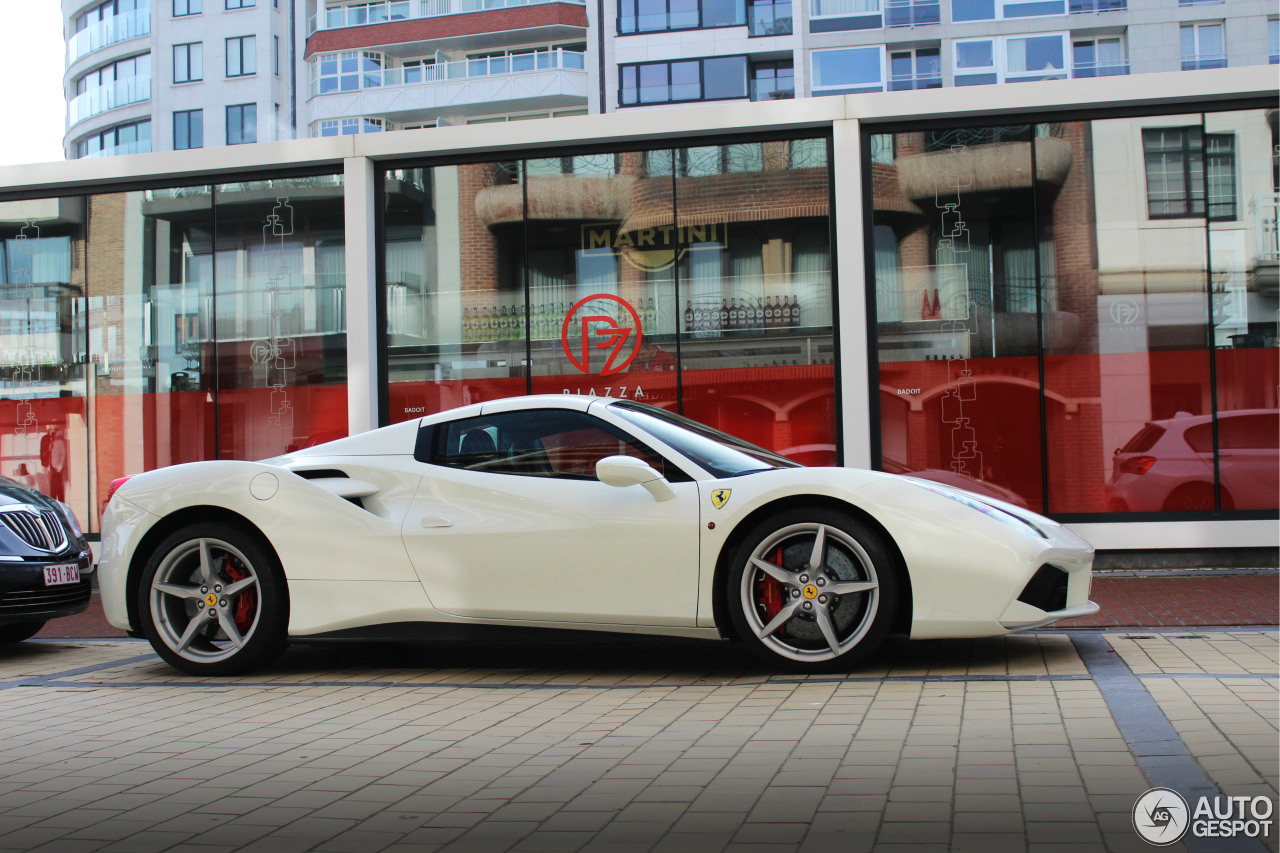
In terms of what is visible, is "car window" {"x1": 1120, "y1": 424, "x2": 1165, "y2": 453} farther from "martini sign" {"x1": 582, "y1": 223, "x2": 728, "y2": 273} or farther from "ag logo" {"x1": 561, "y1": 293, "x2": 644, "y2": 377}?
"ag logo" {"x1": 561, "y1": 293, "x2": 644, "y2": 377}

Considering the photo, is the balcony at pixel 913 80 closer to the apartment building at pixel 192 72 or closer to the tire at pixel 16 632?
the apartment building at pixel 192 72

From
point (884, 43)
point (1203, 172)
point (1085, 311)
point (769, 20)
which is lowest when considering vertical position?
point (1085, 311)

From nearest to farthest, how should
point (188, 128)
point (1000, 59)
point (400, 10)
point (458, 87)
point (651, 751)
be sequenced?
point (651, 751)
point (1000, 59)
point (458, 87)
point (400, 10)
point (188, 128)

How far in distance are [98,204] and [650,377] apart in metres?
6.39

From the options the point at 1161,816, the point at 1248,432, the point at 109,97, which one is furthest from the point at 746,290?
the point at 109,97

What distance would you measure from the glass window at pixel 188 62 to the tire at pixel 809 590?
5826 centimetres

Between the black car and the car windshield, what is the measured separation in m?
3.57

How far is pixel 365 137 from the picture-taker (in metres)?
12.2

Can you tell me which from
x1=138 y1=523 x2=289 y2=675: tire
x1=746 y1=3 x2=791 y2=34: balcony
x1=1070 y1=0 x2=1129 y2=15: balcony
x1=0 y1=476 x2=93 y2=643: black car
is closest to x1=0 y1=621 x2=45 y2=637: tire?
x1=0 y1=476 x2=93 y2=643: black car

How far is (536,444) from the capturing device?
565cm

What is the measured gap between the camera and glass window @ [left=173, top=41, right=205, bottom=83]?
56.8m

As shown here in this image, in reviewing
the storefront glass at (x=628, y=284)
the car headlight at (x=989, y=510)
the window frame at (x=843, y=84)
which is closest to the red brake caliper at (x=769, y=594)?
the car headlight at (x=989, y=510)

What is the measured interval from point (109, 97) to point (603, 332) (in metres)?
56.8

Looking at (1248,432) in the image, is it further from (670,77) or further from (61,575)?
(670,77)
